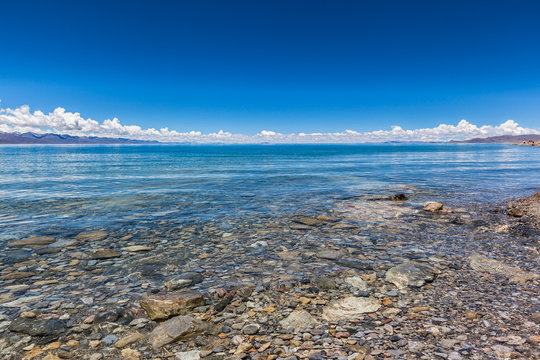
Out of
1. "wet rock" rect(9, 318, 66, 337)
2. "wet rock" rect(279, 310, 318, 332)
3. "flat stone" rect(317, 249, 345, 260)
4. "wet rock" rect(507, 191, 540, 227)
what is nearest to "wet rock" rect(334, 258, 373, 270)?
"flat stone" rect(317, 249, 345, 260)

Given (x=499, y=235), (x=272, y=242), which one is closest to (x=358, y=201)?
(x=499, y=235)

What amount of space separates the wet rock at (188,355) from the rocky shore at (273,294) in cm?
3

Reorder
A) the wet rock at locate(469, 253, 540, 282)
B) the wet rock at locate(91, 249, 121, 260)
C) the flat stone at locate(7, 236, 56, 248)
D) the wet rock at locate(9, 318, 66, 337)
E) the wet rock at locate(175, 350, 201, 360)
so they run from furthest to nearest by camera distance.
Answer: the flat stone at locate(7, 236, 56, 248) → the wet rock at locate(91, 249, 121, 260) → the wet rock at locate(469, 253, 540, 282) → the wet rock at locate(9, 318, 66, 337) → the wet rock at locate(175, 350, 201, 360)

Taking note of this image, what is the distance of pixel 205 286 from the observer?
7336mm

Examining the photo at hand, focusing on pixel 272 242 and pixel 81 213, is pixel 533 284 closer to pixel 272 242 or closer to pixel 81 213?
pixel 272 242

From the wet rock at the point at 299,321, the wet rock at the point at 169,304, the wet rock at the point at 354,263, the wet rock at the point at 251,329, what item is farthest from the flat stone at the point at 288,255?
the wet rock at the point at 251,329

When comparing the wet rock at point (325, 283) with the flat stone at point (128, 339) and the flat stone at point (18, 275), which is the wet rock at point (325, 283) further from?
the flat stone at point (18, 275)

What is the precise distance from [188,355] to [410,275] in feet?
18.7

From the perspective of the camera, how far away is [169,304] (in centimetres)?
613

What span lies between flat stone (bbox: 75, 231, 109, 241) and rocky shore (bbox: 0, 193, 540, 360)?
0.13 metres

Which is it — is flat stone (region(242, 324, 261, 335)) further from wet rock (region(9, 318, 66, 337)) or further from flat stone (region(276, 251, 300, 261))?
flat stone (region(276, 251, 300, 261))

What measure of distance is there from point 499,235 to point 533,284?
195 inches

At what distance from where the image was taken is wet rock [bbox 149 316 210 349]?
5.19 m

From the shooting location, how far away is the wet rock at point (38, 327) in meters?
5.45
